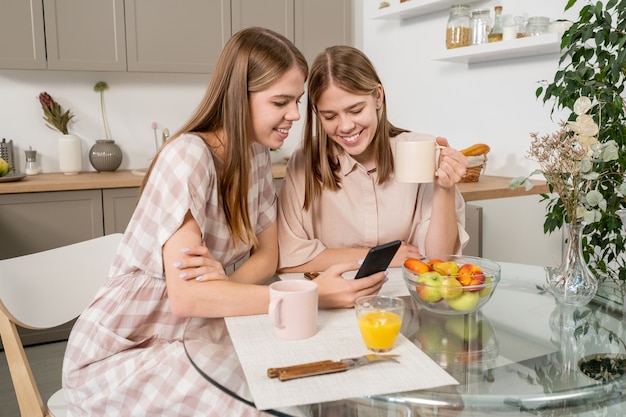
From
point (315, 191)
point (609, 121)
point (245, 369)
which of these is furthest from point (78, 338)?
point (609, 121)

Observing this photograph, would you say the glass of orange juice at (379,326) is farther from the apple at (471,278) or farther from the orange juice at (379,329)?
the apple at (471,278)

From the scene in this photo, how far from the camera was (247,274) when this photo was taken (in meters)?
1.43

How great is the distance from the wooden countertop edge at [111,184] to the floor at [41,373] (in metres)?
0.81

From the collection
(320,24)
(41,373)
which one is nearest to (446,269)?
(41,373)

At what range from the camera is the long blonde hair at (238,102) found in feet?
4.52

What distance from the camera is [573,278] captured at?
1.21m

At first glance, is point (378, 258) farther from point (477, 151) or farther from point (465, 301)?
point (477, 151)

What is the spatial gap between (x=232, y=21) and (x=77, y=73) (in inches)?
39.1

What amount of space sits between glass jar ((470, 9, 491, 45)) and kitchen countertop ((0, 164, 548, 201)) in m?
0.74

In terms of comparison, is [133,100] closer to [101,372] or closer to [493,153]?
[493,153]

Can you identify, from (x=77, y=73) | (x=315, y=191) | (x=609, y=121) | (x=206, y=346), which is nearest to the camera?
(x=206, y=346)

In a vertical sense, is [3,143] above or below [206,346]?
above

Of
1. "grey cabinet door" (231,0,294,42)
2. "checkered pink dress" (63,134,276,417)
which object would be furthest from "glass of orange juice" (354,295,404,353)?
"grey cabinet door" (231,0,294,42)

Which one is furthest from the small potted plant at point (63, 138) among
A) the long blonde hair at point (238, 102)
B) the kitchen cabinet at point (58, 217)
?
the long blonde hair at point (238, 102)
